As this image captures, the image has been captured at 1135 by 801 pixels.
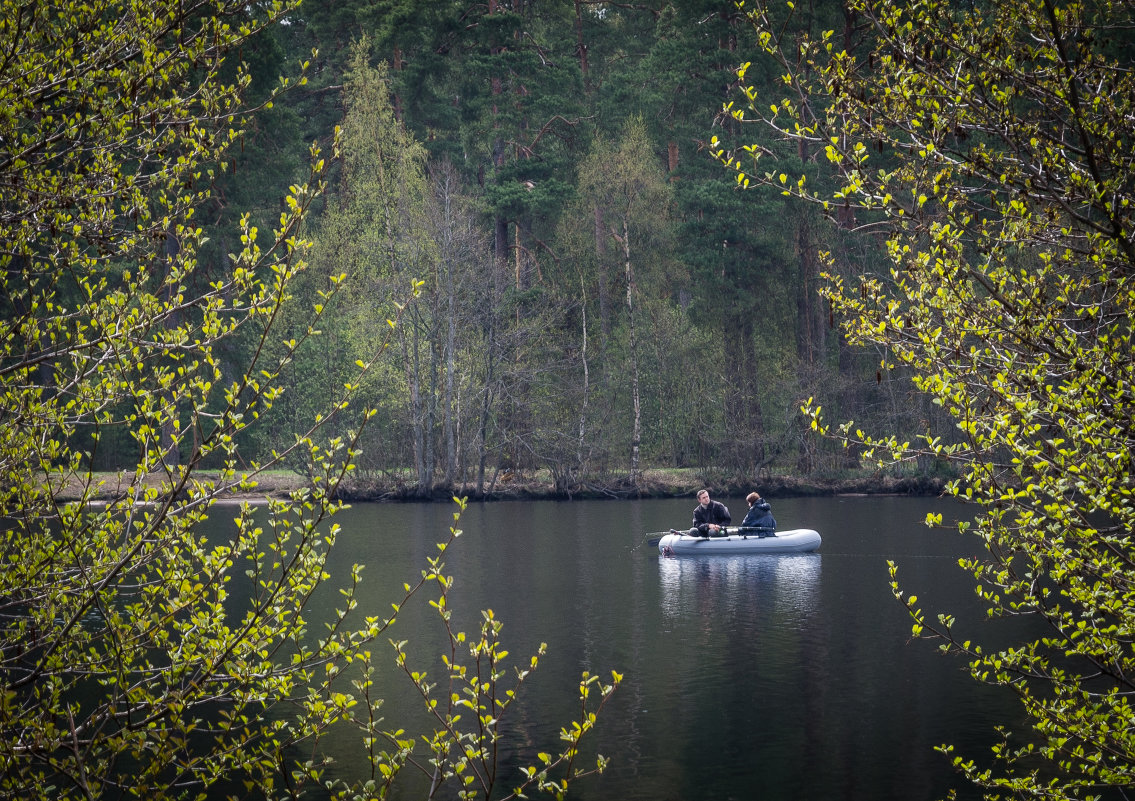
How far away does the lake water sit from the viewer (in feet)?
29.6

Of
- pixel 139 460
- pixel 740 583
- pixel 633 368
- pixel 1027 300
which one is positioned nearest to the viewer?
pixel 139 460

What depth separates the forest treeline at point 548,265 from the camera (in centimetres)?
3547

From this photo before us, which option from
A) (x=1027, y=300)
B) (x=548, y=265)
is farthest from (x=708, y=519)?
(x=548, y=265)

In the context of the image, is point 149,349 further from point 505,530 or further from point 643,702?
point 505,530

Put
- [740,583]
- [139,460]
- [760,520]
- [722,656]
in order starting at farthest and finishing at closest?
[760,520] → [740,583] → [722,656] → [139,460]

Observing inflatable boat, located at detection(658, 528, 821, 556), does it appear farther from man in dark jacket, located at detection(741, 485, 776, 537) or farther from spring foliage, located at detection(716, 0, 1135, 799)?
spring foliage, located at detection(716, 0, 1135, 799)

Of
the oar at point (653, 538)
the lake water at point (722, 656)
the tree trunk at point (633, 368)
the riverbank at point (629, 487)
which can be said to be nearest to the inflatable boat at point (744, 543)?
the lake water at point (722, 656)

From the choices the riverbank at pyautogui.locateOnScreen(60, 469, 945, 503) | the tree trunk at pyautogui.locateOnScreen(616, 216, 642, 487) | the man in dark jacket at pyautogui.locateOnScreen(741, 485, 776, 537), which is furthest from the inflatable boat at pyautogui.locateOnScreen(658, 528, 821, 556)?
the tree trunk at pyautogui.locateOnScreen(616, 216, 642, 487)

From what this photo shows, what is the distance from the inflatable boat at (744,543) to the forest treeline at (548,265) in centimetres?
1361

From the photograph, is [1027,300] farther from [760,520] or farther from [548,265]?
[548,265]

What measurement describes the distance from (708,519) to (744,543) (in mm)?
1074

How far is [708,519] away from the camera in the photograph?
76.0ft

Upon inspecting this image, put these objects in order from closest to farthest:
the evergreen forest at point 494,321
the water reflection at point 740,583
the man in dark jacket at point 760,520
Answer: the evergreen forest at point 494,321 → the water reflection at point 740,583 → the man in dark jacket at point 760,520

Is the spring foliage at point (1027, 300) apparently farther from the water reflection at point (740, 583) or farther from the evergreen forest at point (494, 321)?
the water reflection at point (740, 583)
